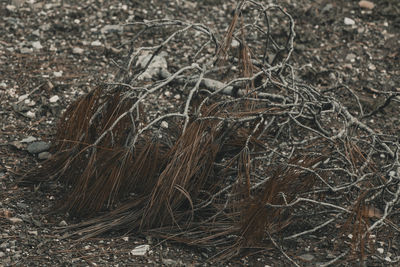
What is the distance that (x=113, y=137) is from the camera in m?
2.63

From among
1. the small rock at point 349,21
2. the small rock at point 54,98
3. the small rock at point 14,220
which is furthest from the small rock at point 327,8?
the small rock at point 14,220

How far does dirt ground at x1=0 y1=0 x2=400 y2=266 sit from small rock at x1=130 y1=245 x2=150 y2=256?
0.02 meters

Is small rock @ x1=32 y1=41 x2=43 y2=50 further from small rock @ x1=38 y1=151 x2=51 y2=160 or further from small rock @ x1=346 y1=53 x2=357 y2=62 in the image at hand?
small rock @ x1=346 y1=53 x2=357 y2=62

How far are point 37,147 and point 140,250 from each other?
851 millimetres

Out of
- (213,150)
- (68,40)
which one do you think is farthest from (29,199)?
(68,40)

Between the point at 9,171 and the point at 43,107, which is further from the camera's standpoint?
the point at 43,107

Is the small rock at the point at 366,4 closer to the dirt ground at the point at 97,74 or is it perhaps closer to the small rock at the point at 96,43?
the dirt ground at the point at 97,74

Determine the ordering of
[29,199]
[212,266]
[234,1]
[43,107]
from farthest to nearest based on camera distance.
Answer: [234,1] → [43,107] → [29,199] → [212,266]

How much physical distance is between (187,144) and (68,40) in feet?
5.62

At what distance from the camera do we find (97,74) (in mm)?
3719

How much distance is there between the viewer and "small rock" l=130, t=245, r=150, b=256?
2541 millimetres

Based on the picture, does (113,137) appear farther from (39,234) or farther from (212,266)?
(212,266)

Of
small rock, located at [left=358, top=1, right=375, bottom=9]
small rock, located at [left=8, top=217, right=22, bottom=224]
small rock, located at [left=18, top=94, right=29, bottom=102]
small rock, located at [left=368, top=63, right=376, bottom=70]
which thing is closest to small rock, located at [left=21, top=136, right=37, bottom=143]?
small rock, located at [left=18, top=94, right=29, bottom=102]

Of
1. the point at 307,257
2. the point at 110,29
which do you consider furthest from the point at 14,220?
the point at 110,29
